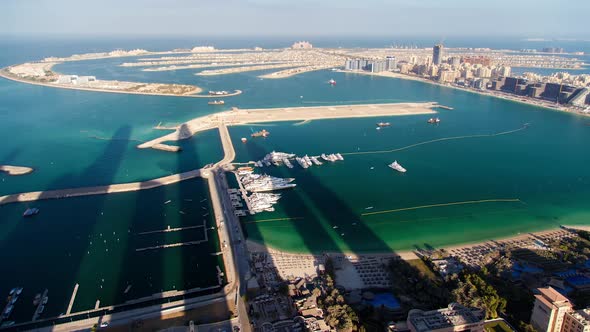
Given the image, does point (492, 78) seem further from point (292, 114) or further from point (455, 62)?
point (292, 114)

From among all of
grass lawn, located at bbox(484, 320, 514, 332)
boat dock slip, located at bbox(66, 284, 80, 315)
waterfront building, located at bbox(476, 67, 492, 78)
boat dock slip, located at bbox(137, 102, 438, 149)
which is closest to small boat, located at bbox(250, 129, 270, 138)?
boat dock slip, located at bbox(137, 102, 438, 149)

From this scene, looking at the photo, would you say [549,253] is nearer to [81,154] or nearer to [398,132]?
[398,132]

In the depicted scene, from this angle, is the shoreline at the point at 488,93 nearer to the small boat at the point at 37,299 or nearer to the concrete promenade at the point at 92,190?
the concrete promenade at the point at 92,190

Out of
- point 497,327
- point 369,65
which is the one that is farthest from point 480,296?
point 369,65

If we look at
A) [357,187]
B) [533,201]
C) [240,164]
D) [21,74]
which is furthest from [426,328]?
[21,74]

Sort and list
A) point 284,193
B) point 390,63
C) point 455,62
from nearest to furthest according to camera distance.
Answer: point 284,193
point 455,62
point 390,63

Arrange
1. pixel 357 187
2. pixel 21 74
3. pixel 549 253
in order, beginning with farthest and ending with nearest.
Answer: pixel 21 74, pixel 357 187, pixel 549 253

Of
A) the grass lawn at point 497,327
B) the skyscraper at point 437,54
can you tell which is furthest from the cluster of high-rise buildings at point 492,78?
the grass lawn at point 497,327
